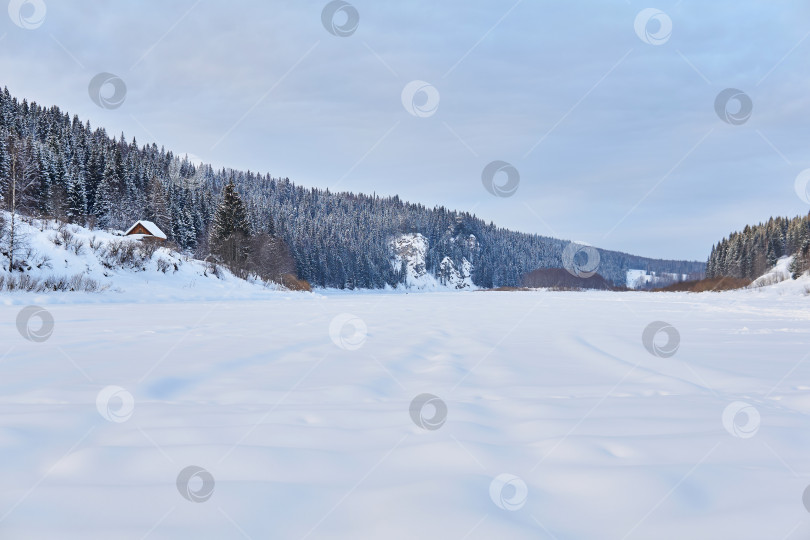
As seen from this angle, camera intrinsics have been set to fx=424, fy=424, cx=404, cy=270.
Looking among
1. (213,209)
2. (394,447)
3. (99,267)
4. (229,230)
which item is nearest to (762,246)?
(229,230)

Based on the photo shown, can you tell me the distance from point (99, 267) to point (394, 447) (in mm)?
23069

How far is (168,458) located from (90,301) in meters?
15.7

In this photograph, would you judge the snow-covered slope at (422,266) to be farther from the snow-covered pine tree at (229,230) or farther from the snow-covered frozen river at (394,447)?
the snow-covered frozen river at (394,447)

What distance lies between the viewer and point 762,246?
86625mm

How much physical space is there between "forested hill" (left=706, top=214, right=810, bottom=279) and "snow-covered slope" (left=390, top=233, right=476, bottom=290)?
6870cm

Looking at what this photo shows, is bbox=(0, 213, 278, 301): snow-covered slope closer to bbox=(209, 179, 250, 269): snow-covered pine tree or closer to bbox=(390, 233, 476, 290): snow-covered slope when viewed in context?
bbox=(209, 179, 250, 269): snow-covered pine tree

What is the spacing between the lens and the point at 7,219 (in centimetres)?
1867

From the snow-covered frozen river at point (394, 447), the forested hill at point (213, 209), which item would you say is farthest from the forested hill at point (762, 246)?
the snow-covered frozen river at point (394, 447)

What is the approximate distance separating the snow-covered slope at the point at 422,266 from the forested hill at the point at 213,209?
2152 millimetres

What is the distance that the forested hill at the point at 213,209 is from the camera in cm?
5075

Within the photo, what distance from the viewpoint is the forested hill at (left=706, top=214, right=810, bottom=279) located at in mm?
82250

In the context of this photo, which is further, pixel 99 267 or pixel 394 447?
pixel 99 267

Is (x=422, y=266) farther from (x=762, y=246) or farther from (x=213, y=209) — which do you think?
(x=762, y=246)

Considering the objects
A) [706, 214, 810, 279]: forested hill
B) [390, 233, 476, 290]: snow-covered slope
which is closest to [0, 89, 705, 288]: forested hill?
[390, 233, 476, 290]: snow-covered slope
